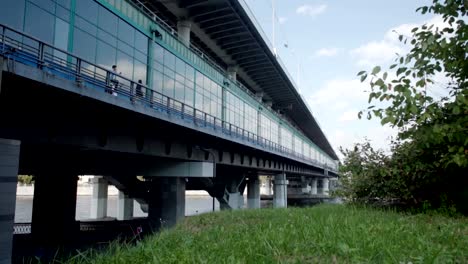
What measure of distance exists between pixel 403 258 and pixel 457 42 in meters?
4.88

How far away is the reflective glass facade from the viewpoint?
17.2 metres

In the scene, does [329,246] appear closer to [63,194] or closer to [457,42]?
[457,42]

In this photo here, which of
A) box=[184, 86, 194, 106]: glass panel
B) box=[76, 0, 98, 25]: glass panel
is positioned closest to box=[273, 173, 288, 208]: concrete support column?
box=[184, 86, 194, 106]: glass panel

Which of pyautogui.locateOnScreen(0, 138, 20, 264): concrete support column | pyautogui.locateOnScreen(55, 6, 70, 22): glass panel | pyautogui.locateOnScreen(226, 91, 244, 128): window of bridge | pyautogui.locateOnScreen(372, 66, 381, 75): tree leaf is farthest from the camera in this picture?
pyautogui.locateOnScreen(226, 91, 244, 128): window of bridge

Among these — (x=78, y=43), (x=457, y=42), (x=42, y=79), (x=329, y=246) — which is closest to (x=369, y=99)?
(x=457, y=42)

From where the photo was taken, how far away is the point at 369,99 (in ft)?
23.6

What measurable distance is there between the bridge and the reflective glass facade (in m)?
0.07

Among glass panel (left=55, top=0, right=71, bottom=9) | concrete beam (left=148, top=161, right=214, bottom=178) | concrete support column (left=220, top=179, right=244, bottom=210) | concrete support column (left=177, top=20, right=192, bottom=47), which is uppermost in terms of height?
concrete support column (left=177, top=20, right=192, bottom=47)

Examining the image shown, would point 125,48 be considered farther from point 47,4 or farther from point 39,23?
point 39,23

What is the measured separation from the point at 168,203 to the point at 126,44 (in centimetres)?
1040

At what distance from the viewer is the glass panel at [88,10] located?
1981 cm

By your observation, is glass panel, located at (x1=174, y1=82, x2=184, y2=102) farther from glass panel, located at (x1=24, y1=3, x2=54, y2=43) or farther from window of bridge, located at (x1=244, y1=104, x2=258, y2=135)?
window of bridge, located at (x1=244, y1=104, x2=258, y2=135)

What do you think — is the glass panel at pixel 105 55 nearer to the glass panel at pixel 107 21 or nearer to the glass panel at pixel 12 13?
the glass panel at pixel 107 21

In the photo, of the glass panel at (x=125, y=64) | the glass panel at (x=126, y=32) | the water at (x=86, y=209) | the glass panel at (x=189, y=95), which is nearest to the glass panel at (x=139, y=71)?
the glass panel at (x=125, y=64)
